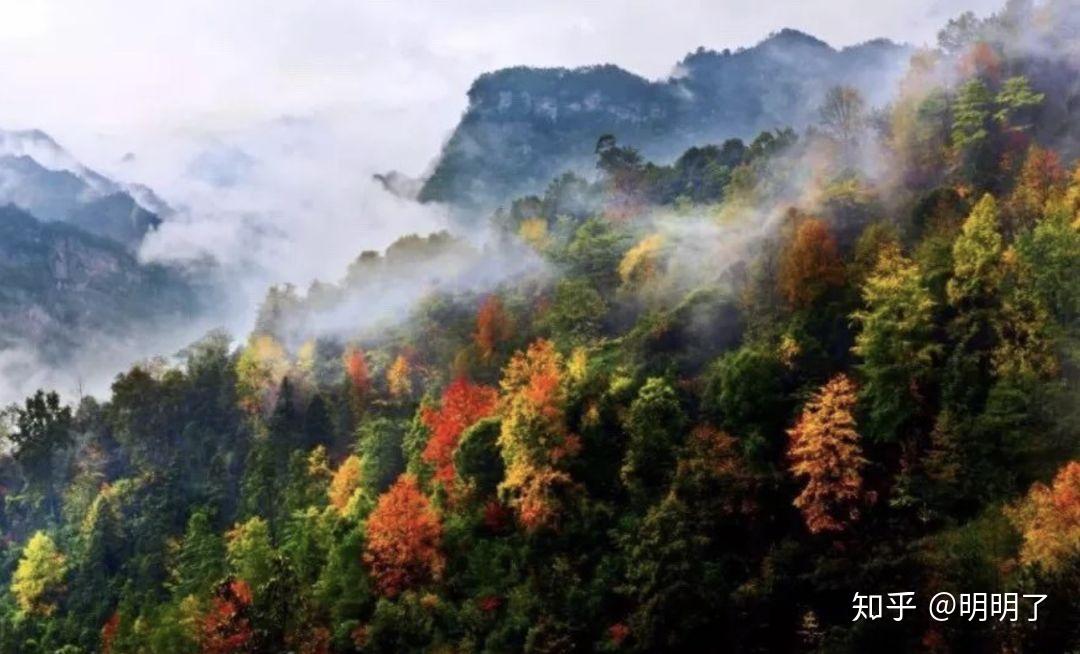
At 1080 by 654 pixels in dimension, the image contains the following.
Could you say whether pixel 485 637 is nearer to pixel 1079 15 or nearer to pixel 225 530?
pixel 225 530

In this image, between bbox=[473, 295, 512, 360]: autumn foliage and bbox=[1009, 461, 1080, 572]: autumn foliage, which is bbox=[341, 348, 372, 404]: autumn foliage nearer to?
bbox=[473, 295, 512, 360]: autumn foliage

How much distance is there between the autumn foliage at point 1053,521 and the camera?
37.7 metres

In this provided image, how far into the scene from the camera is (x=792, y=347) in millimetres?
58344

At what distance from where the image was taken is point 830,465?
49781 millimetres

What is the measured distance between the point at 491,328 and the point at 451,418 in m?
16.1

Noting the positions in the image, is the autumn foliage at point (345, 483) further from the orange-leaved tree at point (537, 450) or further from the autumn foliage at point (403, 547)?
the orange-leaved tree at point (537, 450)

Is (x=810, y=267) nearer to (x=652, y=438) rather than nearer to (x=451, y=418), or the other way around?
(x=652, y=438)

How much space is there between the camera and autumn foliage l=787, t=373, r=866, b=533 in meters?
49.1

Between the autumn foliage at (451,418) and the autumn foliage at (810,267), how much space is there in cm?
2166

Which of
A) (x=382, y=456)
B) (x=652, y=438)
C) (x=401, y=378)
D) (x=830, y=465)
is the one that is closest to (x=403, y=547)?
(x=652, y=438)

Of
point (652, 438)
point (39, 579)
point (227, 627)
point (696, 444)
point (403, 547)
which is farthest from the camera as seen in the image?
point (39, 579)

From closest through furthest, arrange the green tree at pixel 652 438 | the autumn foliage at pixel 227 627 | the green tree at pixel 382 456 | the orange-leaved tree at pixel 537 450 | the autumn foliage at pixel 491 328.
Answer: the autumn foliage at pixel 227 627, the green tree at pixel 652 438, the orange-leaved tree at pixel 537 450, the green tree at pixel 382 456, the autumn foliage at pixel 491 328

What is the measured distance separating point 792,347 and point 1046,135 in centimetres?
2812

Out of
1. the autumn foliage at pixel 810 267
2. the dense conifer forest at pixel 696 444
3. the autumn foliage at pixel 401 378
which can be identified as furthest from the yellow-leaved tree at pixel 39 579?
the autumn foliage at pixel 810 267
